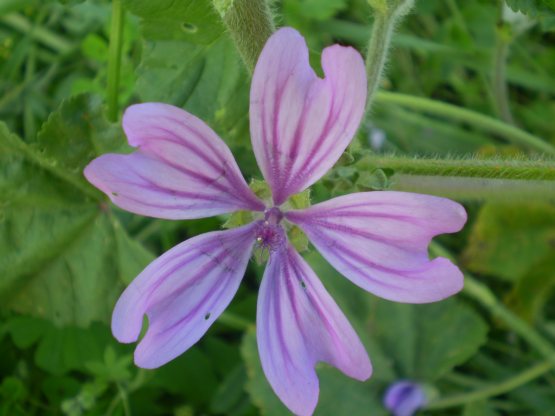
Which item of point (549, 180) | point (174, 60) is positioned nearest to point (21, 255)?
point (174, 60)

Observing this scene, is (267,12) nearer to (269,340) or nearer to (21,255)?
(269,340)

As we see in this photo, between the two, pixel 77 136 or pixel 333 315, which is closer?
pixel 333 315

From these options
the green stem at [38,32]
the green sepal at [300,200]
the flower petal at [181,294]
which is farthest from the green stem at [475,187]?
the green stem at [38,32]

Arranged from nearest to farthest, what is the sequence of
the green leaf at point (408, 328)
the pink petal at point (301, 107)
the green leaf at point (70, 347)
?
the pink petal at point (301, 107), the green leaf at point (70, 347), the green leaf at point (408, 328)

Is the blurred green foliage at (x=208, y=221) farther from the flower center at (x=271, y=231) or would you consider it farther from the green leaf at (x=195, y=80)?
the flower center at (x=271, y=231)

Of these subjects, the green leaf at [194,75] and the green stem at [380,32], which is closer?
the green stem at [380,32]

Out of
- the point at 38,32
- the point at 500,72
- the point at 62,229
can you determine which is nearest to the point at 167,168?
the point at 62,229
